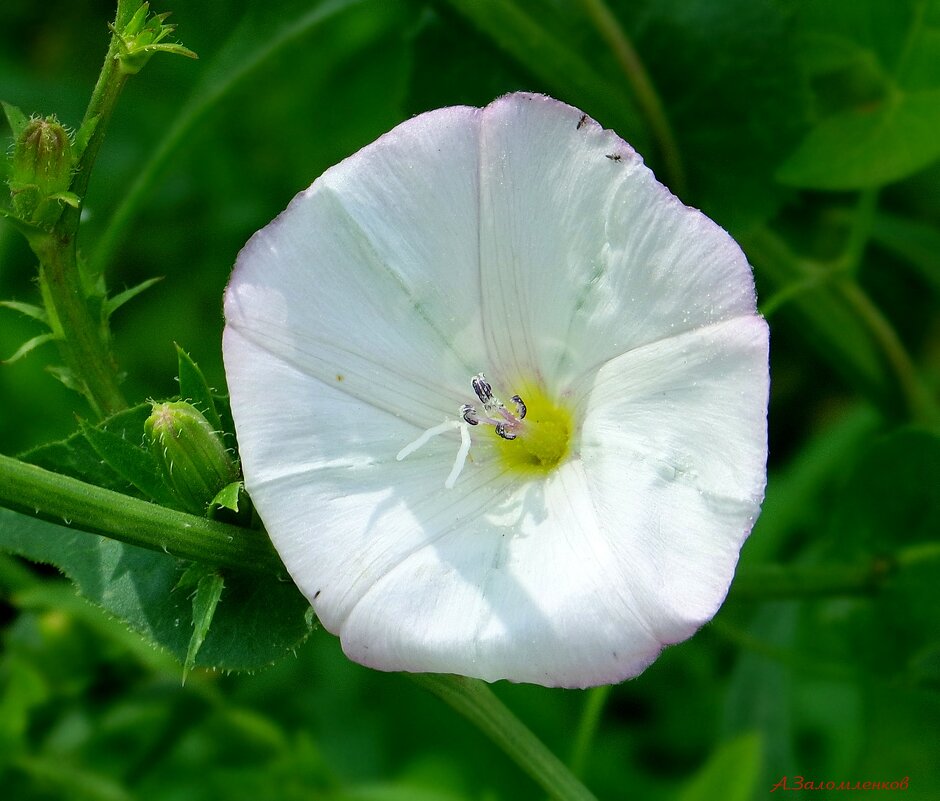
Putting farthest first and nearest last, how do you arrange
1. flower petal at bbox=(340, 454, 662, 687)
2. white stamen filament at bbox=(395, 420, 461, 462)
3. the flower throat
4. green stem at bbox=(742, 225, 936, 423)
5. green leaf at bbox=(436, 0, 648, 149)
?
green stem at bbox=(742, 225, 936, 423) < green leaf at bbox=(436, 0, 648, 149) < the flower throat < white stamen filament at bbox=(395, 420, 461, 462) < flower petal at bbox=(340, 454, 662, 687)

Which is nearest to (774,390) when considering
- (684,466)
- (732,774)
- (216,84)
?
(732,774)

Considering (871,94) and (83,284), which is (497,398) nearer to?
(83,284)

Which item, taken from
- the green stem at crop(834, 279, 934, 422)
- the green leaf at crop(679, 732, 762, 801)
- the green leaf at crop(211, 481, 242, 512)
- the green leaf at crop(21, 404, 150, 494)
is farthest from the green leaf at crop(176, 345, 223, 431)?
the green stem at crop(834, 279, 934, 422)

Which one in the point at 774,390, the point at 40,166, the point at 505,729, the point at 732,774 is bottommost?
the point at 774,390

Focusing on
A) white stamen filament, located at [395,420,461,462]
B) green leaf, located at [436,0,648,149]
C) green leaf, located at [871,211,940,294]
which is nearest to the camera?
white stamen filament, located at [395,420,461,462]

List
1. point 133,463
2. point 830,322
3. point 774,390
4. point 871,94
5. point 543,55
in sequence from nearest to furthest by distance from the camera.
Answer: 1. point 133,463
2. point 543,55
3. point 871,94
4. point 830,322
5. point 774,390

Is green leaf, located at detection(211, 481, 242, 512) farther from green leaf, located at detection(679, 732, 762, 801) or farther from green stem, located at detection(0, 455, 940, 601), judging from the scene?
green leaf, located at detection(679, 732, 762, 801)

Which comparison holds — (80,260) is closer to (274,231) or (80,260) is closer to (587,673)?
(274,231)

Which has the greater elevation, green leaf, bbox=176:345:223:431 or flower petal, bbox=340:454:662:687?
green leaf, bbox=176:345:223:431
